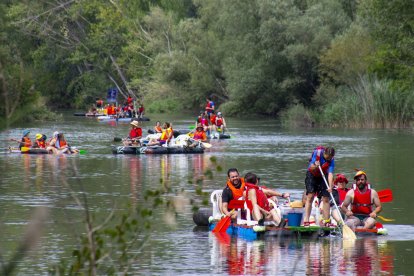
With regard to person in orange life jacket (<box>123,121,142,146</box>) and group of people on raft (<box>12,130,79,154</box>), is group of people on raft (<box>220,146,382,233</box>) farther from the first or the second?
person in orange life jacket (<box>123,121,142,146</box>)

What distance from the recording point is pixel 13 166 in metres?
31.4

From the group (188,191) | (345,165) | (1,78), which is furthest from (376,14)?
(1,78)

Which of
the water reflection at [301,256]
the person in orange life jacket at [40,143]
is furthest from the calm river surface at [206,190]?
the person in orange life jacket at [40,143]

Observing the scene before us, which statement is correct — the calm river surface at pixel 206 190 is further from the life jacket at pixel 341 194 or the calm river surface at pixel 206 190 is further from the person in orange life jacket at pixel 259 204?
the life jacket at pixel 341 194

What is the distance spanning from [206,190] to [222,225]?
6291 millimetres

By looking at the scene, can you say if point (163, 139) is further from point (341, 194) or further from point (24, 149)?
point (341, 194)

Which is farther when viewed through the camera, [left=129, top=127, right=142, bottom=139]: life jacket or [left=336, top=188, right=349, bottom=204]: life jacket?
[left=129, top=127, right=142, bottom=139]: life jacket

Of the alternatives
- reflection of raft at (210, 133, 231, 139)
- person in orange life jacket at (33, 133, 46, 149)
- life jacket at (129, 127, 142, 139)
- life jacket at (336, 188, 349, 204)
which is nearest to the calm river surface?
reflection of raft at (210, 133, 231, 139)

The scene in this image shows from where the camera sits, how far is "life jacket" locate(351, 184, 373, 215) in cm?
1683

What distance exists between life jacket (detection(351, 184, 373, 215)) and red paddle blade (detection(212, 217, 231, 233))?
6.43 ft

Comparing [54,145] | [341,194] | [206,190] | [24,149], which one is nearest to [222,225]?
[341,194]

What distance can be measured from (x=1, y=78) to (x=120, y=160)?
29264 mm

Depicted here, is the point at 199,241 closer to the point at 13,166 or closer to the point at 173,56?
the point at 13,166

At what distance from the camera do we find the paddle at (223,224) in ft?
55.9
